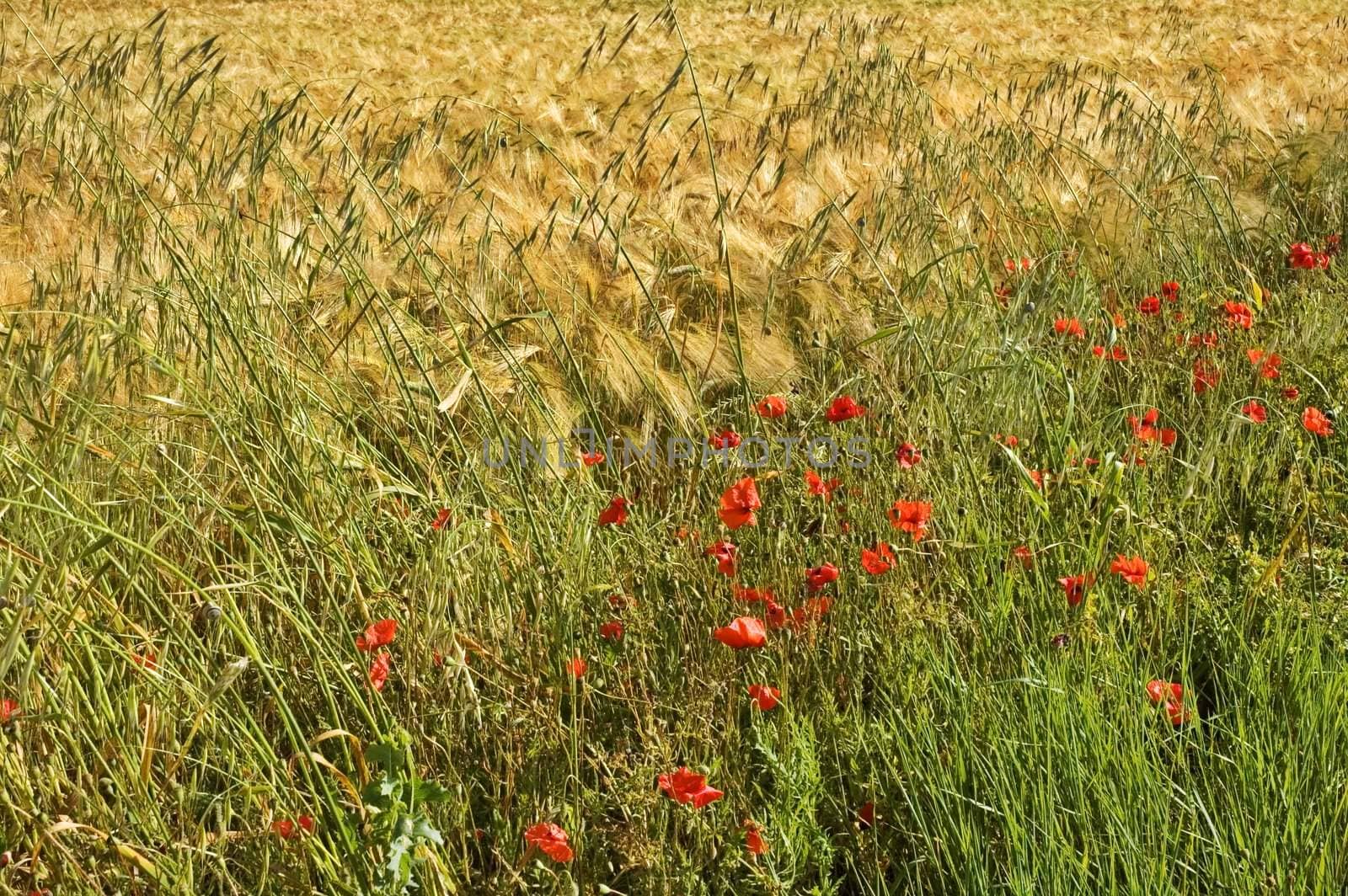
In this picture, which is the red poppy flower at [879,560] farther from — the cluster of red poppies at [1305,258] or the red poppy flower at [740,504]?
the cluster of red poppies at [1305,258]

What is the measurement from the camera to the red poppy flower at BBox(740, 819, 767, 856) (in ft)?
3.38

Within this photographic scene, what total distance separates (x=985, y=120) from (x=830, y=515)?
247 centimetres

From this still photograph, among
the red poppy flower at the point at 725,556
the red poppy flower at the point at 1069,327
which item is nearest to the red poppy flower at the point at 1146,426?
the red poppy flower at the point at 1069,327

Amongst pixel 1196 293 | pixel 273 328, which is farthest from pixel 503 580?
pixel 1196 293

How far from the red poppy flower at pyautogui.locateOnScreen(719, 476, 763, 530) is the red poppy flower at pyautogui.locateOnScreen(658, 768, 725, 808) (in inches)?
12.6

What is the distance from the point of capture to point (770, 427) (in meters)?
1.87

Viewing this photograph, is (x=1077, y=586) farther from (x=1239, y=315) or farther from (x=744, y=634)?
(x=1239, y=315)

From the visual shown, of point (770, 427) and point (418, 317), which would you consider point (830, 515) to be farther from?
point (418, 317)

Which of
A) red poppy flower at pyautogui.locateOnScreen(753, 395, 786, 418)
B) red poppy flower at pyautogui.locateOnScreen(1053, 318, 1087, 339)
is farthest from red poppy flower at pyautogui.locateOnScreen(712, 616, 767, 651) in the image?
red poppy flower at pyautogui.locateOnScreen(1053, 318, 1087, 339)

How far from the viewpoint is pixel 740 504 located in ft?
4.24

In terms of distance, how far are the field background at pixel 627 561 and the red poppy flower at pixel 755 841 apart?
0.05ft

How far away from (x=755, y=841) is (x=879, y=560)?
0.39 metres

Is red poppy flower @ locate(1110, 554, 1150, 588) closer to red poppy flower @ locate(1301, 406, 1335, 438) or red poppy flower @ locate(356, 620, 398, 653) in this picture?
red poppy flower @ locate(1301, 406, 1335, 438)

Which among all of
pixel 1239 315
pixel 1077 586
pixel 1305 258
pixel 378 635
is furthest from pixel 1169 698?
pixel 1305 258
